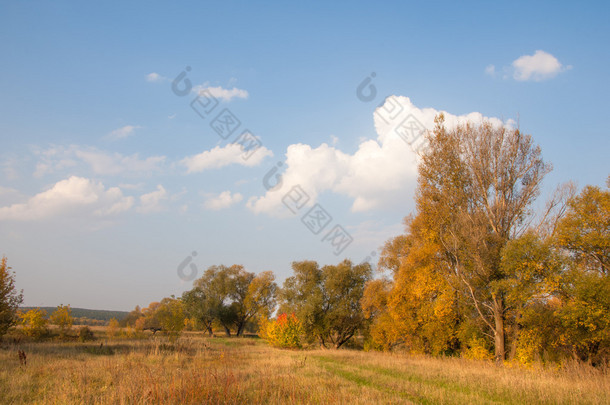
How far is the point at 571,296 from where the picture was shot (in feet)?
55.9

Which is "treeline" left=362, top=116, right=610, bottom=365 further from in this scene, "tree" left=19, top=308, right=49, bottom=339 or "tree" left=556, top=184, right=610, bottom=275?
"tree" left=19, top=308, right=49, bottom=339

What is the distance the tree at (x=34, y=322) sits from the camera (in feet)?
85.8

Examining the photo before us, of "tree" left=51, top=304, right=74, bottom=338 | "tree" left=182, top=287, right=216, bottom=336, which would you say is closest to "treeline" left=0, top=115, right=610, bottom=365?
"tree" left=51, top=304, right=74, bottom=338

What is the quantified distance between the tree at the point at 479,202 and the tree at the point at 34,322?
31.9m

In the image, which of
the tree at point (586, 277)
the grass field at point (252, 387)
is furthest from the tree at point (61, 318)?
the tree at point (586, 277)

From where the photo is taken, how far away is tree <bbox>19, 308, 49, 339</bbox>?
2614 cm

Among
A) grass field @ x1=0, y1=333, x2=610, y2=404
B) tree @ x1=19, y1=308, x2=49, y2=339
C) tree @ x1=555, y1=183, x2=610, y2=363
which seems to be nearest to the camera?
grass field @ x1=0, y1=333, x2=610, y2=404

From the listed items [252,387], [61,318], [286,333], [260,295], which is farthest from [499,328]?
[260,295]

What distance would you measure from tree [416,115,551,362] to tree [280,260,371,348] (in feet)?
57.5

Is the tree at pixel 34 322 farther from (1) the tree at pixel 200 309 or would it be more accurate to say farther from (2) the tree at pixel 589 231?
(2) the tree at pixel 589 231

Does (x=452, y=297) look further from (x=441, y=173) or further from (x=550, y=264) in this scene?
(x=441, y=173)

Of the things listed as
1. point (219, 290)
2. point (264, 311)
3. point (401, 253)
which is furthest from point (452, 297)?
point (219, 290)

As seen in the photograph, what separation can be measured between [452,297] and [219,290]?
5107 cm

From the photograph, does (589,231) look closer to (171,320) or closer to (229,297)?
(171,320)
